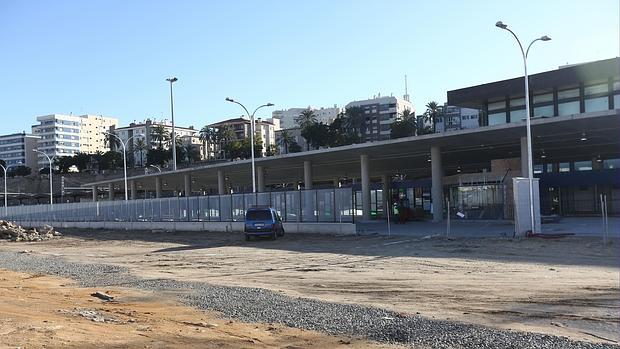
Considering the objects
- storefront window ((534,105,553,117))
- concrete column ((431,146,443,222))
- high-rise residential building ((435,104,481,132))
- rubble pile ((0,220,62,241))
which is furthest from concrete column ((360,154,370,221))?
high-rise residential building ((435,104,481,132))

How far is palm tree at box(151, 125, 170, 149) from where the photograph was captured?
621 feet

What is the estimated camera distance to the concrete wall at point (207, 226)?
39.8 m

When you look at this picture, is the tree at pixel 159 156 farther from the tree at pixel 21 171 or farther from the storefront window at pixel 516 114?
the storefront window at pixel 516 114

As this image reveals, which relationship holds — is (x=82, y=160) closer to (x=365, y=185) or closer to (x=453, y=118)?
(x=453, y=118)

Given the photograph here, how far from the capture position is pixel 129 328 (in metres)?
10.4

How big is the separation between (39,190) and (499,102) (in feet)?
473

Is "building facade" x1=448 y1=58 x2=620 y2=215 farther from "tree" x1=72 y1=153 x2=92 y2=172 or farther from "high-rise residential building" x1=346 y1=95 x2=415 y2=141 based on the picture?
"tree" x1=72 y1=153 x2=92 y2=172

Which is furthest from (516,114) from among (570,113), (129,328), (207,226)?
(129,328)

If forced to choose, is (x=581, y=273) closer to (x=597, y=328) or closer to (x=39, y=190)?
(x=597, y=328)

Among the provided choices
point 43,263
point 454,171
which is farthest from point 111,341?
point 454,171

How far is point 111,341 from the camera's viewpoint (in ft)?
30.0

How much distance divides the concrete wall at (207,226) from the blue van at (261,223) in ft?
14.3

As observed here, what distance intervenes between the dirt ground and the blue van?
2901 mm

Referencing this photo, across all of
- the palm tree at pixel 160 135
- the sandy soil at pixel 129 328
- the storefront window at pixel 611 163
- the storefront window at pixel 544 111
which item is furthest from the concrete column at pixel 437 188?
the palm tree at pixel 160 135
